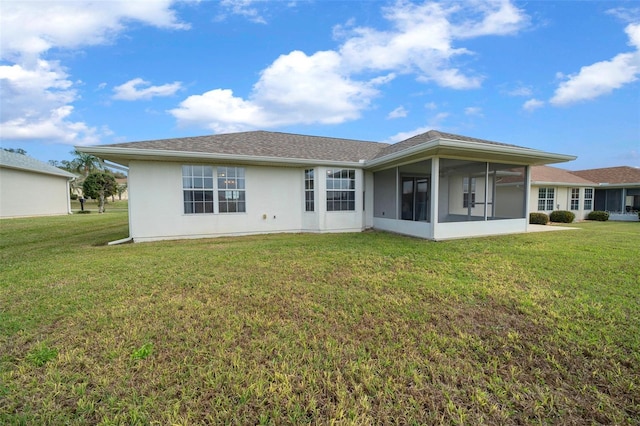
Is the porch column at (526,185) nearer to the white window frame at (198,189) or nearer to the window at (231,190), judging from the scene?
the window at (231,190)

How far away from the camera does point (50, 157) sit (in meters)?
47.9

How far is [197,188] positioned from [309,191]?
4.08 metres

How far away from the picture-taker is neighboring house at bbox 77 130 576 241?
8719 millimetres

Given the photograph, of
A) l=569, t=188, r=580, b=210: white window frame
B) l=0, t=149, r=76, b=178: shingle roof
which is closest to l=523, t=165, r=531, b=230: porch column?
l=569, t=188, r=580, b=210: white window frame

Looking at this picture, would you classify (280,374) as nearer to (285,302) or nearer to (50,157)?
(285,302)

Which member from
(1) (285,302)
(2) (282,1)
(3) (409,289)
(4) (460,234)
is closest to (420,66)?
(2) (282,1)

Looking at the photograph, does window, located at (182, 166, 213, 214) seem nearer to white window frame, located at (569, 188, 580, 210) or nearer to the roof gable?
the roof gable

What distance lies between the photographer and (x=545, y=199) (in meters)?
16.7

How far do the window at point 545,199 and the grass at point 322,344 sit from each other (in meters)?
13.3

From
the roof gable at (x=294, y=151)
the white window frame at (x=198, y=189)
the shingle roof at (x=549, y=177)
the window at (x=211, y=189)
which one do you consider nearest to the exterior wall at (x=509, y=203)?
the shingle roof at (x=549, y=177)

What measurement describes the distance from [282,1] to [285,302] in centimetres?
1046

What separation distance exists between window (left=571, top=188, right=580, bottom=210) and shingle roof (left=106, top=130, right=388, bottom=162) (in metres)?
13.5

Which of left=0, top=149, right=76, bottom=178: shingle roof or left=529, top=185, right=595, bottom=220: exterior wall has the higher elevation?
left=0, top=149, right=76, bottom=178: shingle roof

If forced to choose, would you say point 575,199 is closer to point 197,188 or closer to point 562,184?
point 562,184
